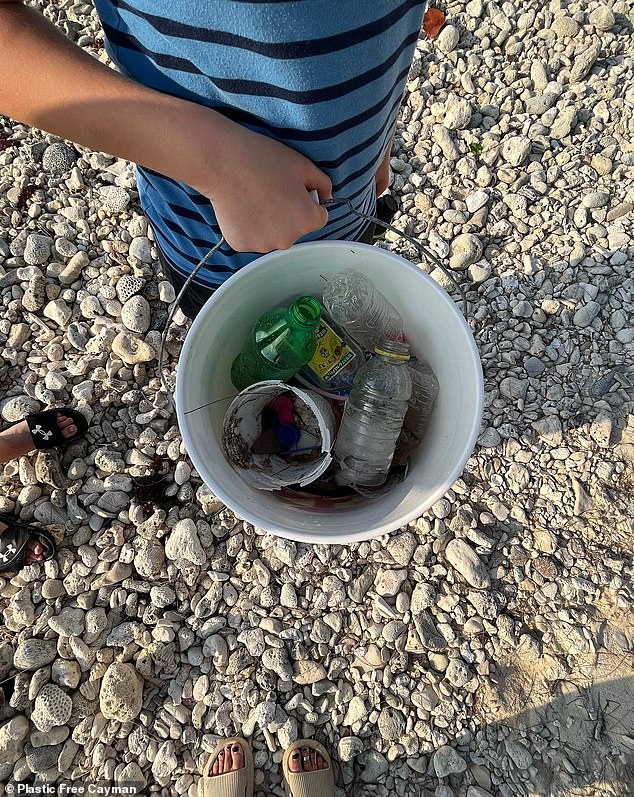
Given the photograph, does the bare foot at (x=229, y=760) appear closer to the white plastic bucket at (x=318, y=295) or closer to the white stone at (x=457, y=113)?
the white plastic bucket at (x=318, y=295)

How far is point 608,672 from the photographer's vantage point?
79.2 inches

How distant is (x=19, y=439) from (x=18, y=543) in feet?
1.28

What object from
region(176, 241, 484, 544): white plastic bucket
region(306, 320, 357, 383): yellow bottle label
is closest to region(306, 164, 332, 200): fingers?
region(176, 241, 484, 544): white plastic bucket

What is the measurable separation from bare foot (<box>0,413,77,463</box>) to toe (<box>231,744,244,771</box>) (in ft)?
4.25

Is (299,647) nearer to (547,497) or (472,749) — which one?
(472,749)

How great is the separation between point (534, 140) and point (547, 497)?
5.31ft

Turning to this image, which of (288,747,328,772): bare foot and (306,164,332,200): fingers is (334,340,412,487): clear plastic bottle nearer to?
(306,164,332,200): fingers

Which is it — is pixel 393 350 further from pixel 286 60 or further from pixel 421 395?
pixel 286 60

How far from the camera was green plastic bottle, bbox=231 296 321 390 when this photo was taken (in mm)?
1314

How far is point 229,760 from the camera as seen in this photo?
1.91m

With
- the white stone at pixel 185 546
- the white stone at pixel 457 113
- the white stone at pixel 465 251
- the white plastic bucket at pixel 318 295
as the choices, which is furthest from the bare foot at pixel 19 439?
the white stone at pixel 457 113

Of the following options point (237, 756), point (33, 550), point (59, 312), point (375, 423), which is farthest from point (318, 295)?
point (237, 756)

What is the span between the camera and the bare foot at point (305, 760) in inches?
74.4

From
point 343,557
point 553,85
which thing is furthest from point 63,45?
point 553,85
